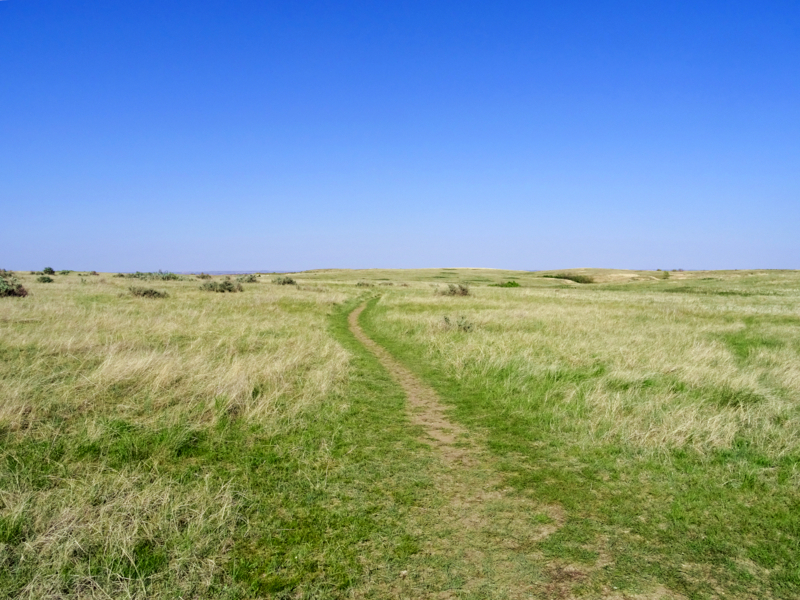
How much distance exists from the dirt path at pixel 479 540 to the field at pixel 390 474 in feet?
0.09

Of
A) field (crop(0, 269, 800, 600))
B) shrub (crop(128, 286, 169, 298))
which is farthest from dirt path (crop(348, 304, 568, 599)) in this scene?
shrub (crop(128, 286, 169, 298))

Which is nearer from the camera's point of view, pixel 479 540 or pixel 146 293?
pixel 479 540

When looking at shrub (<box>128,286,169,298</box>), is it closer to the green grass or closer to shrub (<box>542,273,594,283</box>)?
the green grass

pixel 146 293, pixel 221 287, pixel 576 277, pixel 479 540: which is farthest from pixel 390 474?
pixel 576 277

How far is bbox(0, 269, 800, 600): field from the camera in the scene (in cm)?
466

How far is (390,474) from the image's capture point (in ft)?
23.1

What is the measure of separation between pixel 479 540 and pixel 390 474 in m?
2.08

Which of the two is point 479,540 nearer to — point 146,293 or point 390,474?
point 390,474

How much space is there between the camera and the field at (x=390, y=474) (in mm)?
4656

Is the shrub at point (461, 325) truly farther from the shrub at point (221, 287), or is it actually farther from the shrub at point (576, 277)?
the shrub at point (576, 277)

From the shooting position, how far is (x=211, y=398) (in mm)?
9648

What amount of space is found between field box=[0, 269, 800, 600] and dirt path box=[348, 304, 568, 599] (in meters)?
0.03

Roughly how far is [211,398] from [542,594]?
767 centimetres

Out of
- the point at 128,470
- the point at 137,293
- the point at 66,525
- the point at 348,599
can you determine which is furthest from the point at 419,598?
the point at 137,293
